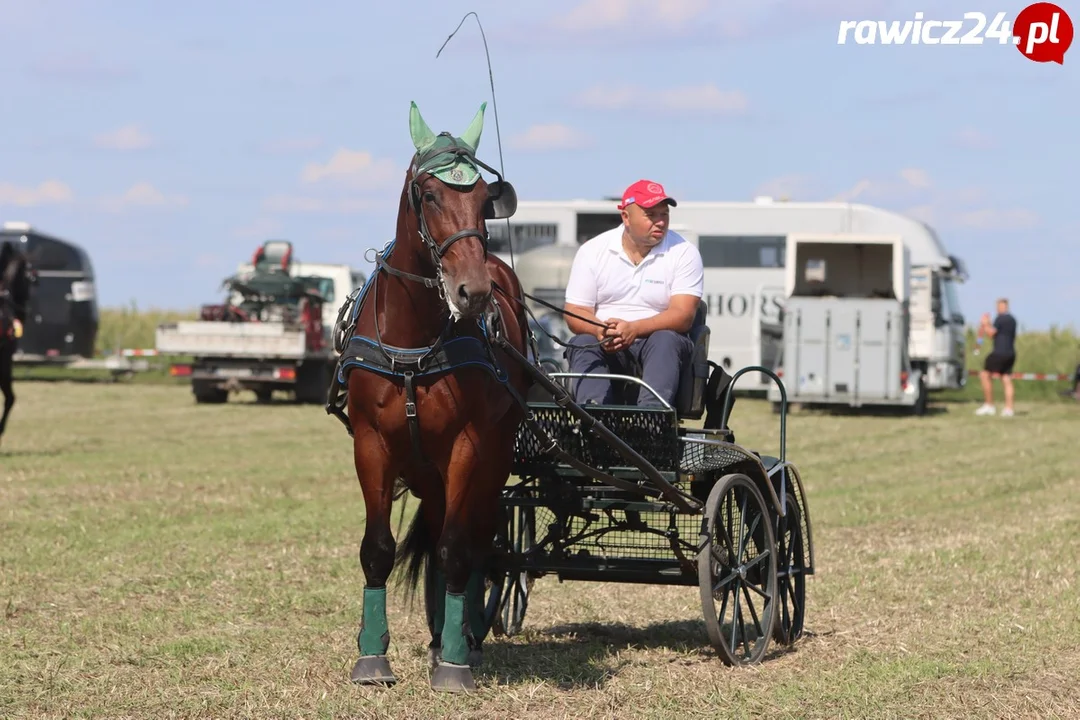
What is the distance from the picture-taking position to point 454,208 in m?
6.02

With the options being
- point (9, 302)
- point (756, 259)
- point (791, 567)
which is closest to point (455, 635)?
point (791, 567)

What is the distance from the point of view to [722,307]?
1335 inches

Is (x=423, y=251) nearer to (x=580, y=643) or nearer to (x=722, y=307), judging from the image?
(x=580, y=643)

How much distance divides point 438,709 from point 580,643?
5.95 ft

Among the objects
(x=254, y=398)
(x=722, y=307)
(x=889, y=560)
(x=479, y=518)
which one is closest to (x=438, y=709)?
(x=479, y=518)

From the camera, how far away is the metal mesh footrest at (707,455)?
7168 mm

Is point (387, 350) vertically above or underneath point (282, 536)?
above

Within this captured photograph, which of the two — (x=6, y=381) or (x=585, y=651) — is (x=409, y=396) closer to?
(x=585, y=651)

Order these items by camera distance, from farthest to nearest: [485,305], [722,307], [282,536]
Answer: [722,307] → [282,536] → [485,305]

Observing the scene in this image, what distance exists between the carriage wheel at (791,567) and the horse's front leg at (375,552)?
2.22 meters

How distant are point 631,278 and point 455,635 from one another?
210 centimetres

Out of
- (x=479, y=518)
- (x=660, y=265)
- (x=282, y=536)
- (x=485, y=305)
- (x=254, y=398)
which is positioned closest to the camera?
(x=485, y=305)

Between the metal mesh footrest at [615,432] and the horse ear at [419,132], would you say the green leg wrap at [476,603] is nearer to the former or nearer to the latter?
the metal mesh footrest at [615,432]

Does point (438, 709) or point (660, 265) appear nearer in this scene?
point (438, 709)
